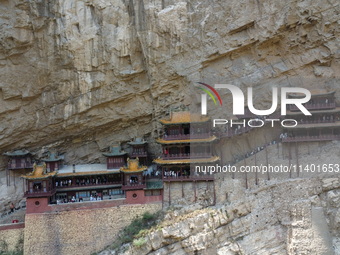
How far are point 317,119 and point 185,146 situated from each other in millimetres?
7912

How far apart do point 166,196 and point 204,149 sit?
11.5 feet

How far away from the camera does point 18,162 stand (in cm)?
3161

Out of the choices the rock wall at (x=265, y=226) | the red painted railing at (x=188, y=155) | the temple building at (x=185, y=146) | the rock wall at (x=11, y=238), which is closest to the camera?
the rock wall at (x=265, y=226)

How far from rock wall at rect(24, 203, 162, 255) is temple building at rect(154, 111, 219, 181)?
371cm

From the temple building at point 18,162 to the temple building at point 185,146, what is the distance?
27.5 ft

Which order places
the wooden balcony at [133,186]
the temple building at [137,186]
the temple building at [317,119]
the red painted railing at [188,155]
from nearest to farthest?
the temple building at [137,186]
the wooden balcony at [133,186]
the red painted railing at [188,155]
the temple building at [317,119]

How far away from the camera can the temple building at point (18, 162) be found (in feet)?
103

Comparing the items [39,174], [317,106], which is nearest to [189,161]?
[317,106]

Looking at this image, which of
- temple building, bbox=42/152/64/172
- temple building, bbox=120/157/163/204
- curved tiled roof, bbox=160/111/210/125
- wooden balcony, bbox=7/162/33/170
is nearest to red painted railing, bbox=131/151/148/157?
temple building, bbox=120/157/163/204

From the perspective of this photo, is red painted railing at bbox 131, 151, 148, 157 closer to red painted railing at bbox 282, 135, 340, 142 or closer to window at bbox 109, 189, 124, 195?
window at bbox 109, 189, 124, 195

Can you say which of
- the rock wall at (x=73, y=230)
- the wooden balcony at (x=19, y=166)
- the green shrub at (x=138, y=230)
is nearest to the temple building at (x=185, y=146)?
the green shrub at (x=138, y=230)

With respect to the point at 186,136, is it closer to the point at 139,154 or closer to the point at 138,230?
the point at 139,154

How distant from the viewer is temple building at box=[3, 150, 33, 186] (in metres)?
31.4

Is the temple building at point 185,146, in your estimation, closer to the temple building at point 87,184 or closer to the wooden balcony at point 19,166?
the temple building at point 87,184
